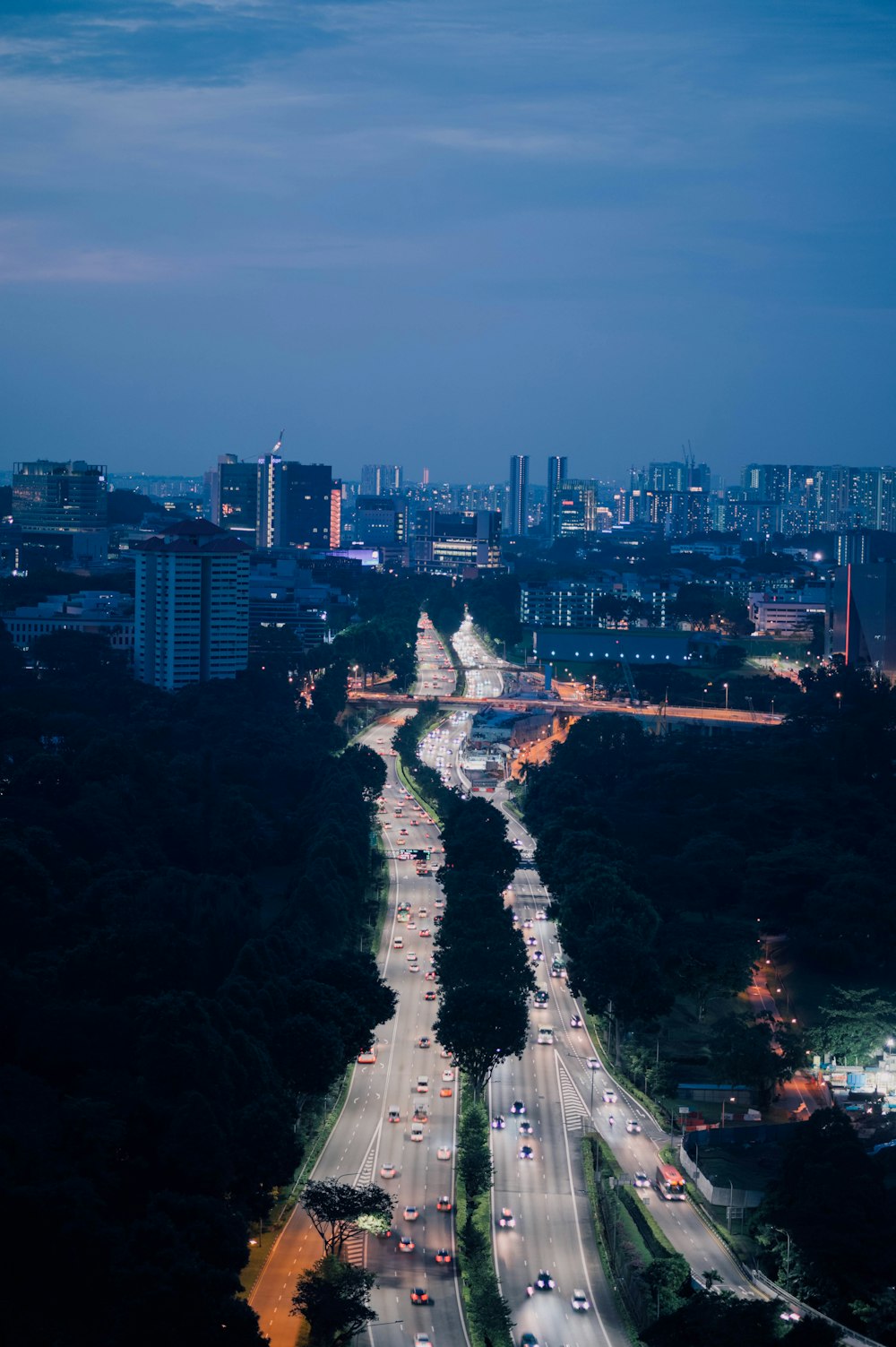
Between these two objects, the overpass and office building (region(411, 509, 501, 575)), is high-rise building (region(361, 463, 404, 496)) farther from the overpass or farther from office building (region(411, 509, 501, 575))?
the overpass

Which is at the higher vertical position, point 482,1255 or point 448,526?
point 448,526

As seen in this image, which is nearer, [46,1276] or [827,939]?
[46,1276]

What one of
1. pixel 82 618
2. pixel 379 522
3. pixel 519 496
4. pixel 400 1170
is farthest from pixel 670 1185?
pixel 519 496

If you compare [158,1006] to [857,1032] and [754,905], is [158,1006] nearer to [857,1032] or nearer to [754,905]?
[857,1032]

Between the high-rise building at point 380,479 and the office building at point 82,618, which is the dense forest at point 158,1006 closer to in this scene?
the office building at point 82,618

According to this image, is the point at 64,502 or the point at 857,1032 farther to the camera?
the point at 64,502

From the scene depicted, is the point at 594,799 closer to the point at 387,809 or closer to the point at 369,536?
the point at 387,809

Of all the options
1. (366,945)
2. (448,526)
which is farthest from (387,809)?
(448,526)
